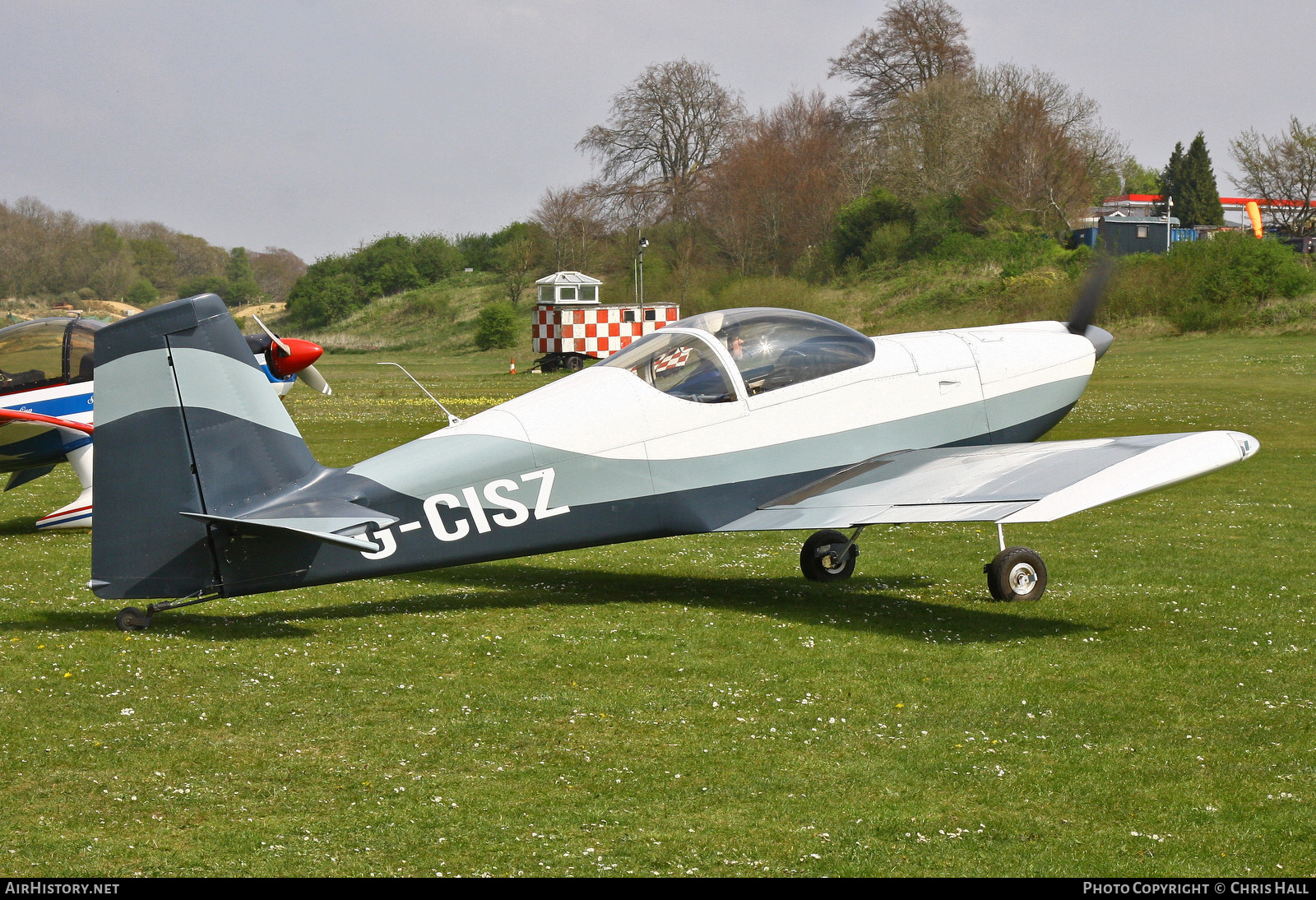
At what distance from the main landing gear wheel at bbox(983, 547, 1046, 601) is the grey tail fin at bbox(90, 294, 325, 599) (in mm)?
4685

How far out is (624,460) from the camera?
7578 mm

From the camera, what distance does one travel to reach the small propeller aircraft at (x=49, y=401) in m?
11.5

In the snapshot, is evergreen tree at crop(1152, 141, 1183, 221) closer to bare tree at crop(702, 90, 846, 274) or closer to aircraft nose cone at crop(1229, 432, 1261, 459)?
bare tree at crop(702, 90, 846, 274)

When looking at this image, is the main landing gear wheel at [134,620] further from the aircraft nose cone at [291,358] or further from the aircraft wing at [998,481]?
the aircraft nose cone at [291,358]

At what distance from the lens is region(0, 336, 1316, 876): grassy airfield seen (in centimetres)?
400

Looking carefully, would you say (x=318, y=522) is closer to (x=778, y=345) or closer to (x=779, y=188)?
(x=778, y=345)

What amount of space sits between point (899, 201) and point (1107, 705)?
1996 inches

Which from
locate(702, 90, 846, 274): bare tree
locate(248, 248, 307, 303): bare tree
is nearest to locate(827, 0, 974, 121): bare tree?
locate(702, 90, 846, 274): bare tree

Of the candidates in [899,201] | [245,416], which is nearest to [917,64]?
[899,201]

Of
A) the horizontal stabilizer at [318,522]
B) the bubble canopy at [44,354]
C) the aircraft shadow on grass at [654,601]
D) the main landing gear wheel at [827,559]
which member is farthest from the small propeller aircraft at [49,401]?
the main landing gear wheel at [827,559]

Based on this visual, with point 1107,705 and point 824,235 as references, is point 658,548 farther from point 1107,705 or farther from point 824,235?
point 824,235

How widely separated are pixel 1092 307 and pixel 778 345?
3408mm

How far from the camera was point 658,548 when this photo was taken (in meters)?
10.9

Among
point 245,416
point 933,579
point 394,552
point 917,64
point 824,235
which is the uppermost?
point 917,64
